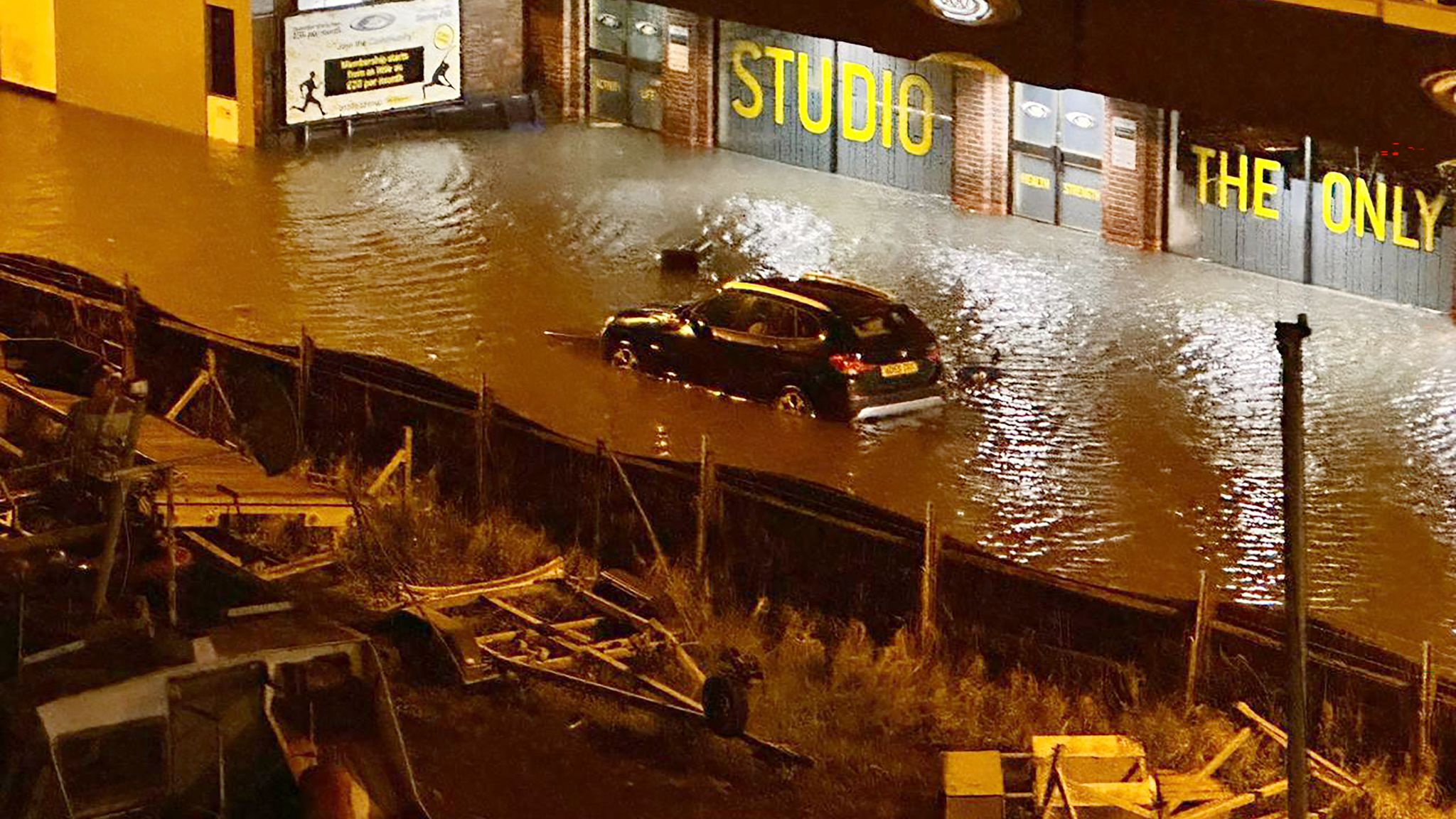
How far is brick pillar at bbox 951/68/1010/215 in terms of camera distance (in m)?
31.4

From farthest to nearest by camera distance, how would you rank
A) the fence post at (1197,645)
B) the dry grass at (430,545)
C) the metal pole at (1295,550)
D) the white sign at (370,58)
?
the white sign at (370,58) < the dry grass at (430,545) < the fence post at (1197,645) < the metal pole at (1295,550)

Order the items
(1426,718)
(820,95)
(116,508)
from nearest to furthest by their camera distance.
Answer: (1426,718) → (116,508) → (820,95)

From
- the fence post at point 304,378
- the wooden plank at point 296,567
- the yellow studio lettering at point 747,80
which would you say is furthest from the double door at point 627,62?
the wooden plank at point 296,567

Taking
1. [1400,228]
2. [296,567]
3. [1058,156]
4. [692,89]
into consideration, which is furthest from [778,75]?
[296,567]

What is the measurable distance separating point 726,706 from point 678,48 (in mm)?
21861

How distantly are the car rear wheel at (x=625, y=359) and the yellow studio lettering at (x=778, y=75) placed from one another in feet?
34.0

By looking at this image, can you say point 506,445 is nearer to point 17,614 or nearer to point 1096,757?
point 17,614

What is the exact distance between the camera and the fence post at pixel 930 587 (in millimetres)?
16250

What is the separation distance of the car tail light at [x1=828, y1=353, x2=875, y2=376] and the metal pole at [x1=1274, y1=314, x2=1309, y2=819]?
11.8m

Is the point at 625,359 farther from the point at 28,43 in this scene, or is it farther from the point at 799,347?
the point at 28,43

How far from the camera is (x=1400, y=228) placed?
26969mm

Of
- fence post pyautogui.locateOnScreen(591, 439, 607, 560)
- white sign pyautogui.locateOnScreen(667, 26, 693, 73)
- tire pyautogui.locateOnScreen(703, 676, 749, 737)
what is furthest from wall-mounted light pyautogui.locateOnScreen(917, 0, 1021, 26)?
tire pyautogui.locateOnScreen(703, 676, 749, 737)

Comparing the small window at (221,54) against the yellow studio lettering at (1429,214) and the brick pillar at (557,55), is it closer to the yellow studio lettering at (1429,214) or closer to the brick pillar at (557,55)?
the brick pillar at (557,55)

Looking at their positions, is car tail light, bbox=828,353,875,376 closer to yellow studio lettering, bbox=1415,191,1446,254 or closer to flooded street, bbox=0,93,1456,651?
flooded street, bbox=0,93,1456,651
